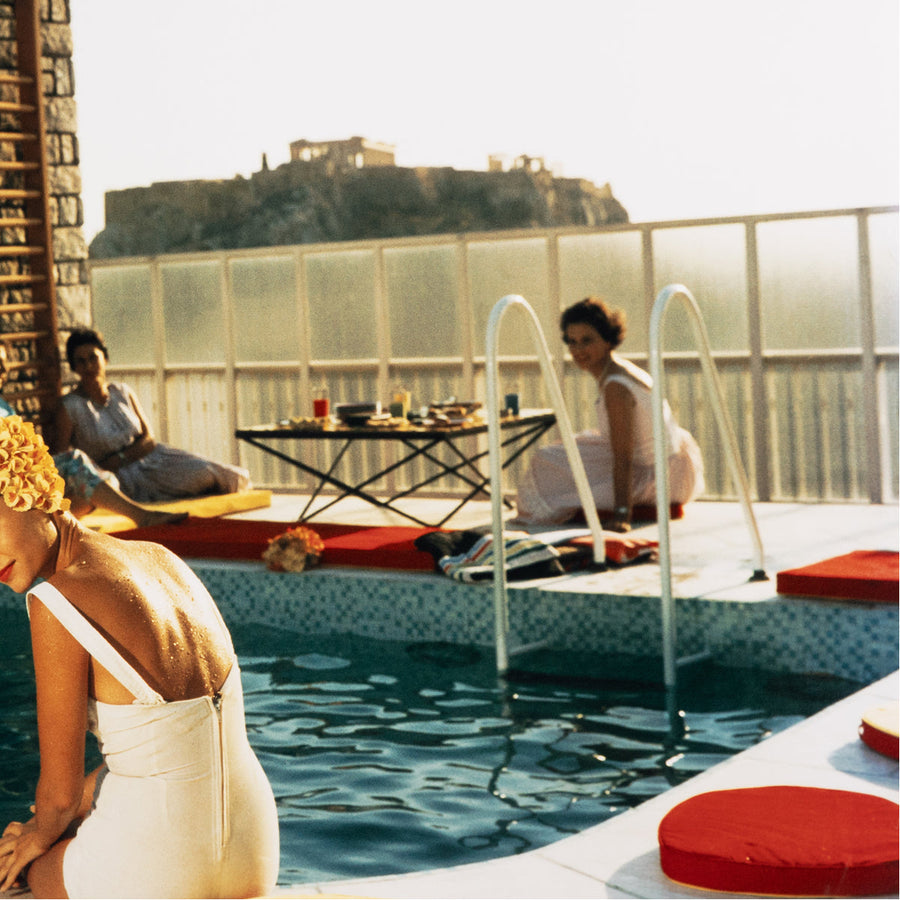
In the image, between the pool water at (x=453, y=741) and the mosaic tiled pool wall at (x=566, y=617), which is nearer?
the pool water at (x=453, y=741)

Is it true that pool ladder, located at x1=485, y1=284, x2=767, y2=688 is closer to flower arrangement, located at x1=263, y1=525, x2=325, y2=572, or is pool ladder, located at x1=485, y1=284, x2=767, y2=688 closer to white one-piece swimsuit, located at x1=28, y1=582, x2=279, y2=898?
flower arrangement, located at x1=263, y1=525, x2=325, y2=572

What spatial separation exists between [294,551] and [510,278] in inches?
124

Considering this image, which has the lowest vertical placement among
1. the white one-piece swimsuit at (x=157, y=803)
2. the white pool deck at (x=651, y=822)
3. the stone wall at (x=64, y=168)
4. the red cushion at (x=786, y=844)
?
the white pool deck at (x=651, y=822)

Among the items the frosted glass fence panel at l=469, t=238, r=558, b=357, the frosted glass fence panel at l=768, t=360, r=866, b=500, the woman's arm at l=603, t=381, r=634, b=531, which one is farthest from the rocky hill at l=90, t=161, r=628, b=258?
the woman's arm at l=603, t=381, r=634, b=531

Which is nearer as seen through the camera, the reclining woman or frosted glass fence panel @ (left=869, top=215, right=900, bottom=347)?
the reclining woman

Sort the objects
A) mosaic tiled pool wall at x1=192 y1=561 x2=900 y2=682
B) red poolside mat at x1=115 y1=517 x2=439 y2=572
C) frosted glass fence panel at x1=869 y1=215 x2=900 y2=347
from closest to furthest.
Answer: mosaic tiled pool wall at x1=192 y1=561 x2=900 y2=682, red poolside mat at x1=115 y1=517 x2=439 y2=572, frosted glass fence panel at x1=869 y1=215 x2=900 y2=347

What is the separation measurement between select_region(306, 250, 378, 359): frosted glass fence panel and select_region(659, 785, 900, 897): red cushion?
6586 millimetres

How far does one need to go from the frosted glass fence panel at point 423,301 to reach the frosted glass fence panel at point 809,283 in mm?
1948

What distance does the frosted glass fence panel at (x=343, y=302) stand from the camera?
9148 mm

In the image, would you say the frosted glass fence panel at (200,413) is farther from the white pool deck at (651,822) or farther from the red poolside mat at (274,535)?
the white pool deck at (651,822)

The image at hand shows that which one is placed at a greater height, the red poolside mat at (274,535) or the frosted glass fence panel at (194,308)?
the frosted glass fence panel at (194,308)

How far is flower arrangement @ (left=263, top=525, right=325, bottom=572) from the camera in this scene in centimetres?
600

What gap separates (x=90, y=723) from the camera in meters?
2.15

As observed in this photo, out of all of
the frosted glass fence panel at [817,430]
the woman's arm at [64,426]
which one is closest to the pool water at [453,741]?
the woman's arm at [64,426]
